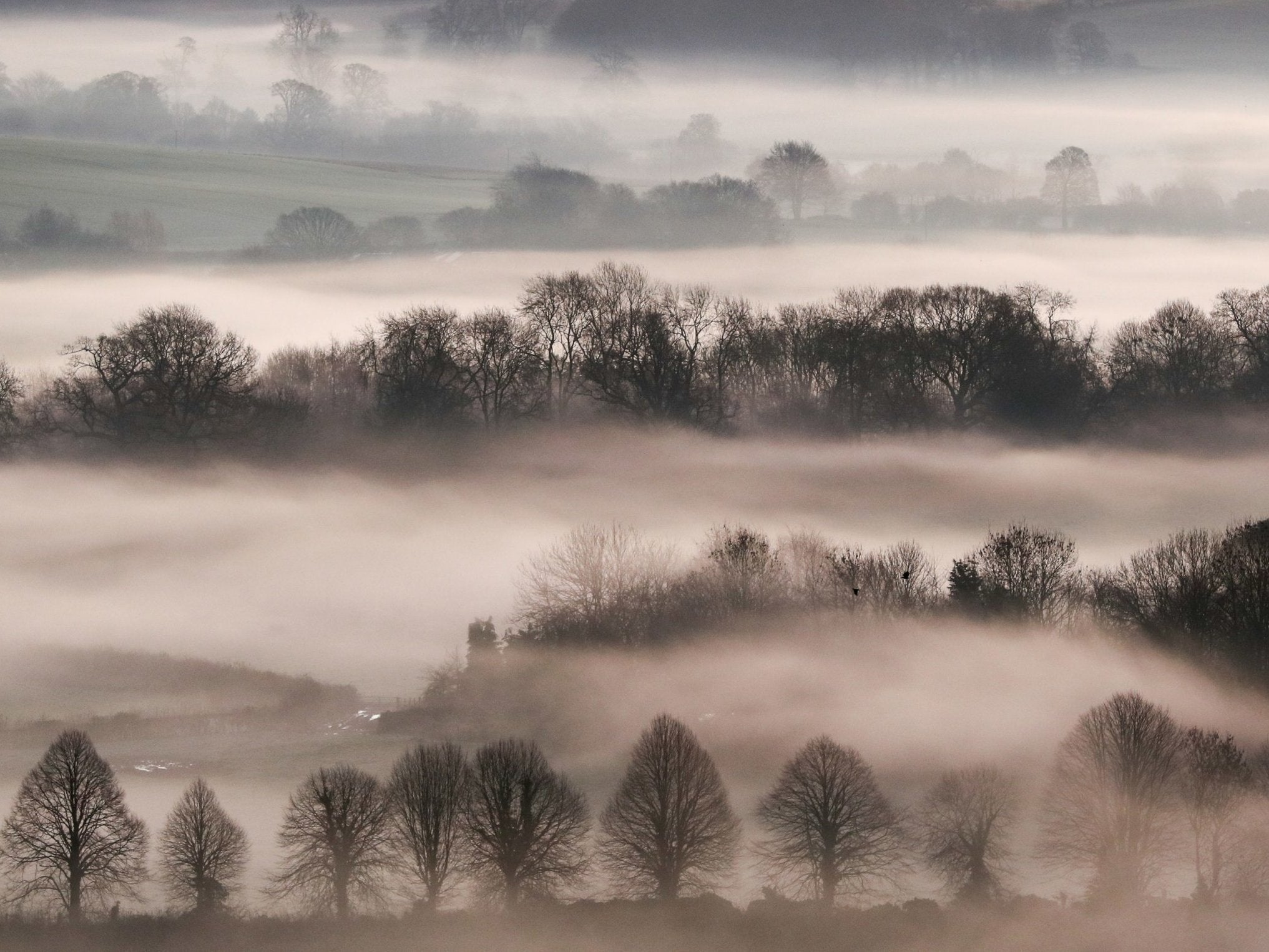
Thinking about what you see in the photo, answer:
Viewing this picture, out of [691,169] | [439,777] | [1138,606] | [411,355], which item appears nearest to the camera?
[439,777]

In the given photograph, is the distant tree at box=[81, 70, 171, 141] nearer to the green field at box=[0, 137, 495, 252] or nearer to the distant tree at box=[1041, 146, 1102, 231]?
the green field at box=[0, 137, 495, 252]

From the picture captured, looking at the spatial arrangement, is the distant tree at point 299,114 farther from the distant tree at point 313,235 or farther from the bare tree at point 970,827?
the bare tree at point 970,827

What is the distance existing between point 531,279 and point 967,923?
65107 millimetres

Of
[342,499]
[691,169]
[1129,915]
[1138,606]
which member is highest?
[691,169]

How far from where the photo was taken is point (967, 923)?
5247 centimetres

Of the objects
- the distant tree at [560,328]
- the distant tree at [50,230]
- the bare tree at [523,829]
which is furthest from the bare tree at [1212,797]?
the distant tree at [50,230]

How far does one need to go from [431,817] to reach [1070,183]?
9697 cm

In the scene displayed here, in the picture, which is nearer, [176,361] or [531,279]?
[176,361]

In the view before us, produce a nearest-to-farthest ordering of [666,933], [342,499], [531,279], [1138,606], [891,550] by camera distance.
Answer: [666,933], [1138,606], [891,550], [342,499], [531,279]

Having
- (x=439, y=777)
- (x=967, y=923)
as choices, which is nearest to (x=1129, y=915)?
(x=967, y=923)

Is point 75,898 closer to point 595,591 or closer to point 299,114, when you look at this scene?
point 595,591

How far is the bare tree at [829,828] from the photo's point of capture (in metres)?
55.1

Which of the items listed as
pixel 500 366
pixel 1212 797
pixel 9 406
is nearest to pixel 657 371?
pixel 500 366

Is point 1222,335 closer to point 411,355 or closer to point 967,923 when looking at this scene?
point 411,355
